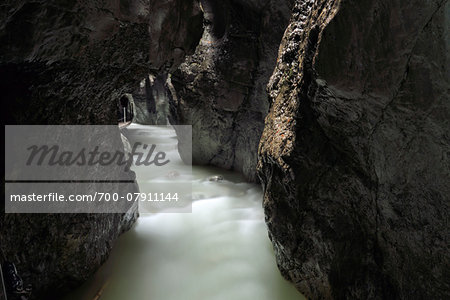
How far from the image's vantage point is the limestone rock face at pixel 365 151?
5.74ft

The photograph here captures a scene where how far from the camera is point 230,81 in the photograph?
7.36 metres

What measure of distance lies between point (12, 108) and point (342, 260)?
3198 mm

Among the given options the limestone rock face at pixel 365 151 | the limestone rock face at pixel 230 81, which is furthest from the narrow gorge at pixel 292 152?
the limestone rock face at pixel 230 81

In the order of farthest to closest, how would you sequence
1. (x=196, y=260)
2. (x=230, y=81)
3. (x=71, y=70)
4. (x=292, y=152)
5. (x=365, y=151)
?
(x=230, y=81)
(x=196, y=260)
(x=292, y=152)
(x=71, y=70)
(x=365, y=151)

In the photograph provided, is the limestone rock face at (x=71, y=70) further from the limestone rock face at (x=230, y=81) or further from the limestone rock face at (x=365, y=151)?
the limestone rock face at (x=230, y=81)

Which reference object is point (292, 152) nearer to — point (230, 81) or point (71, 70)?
point (71, 70)

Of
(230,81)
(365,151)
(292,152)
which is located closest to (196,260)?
(292,152)

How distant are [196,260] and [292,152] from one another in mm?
2319

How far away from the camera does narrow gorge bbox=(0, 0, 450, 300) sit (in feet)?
6.01

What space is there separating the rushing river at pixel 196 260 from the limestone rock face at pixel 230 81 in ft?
7.19

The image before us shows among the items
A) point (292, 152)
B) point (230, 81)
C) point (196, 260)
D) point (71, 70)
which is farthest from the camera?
point (230, 81)

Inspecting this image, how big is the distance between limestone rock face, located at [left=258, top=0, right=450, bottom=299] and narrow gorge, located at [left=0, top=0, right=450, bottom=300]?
11mm

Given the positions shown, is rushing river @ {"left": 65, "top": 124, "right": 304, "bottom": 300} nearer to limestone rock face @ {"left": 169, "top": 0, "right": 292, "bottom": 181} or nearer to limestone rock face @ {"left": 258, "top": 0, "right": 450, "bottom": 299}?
limestone rock face @ {"left": 258, "top": 0, "right": 450, "bottom": 299}

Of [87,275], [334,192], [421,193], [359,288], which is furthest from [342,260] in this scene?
[87,275]
